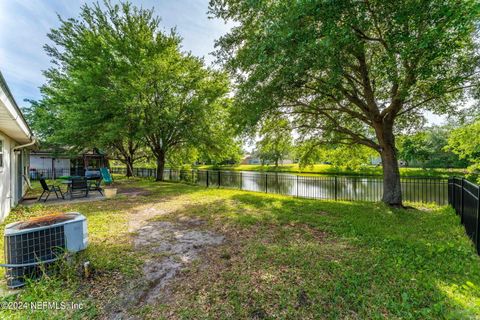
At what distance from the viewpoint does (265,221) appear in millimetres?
5277

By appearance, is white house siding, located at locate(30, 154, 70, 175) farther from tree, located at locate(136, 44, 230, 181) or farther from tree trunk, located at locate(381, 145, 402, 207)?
tree trunk, located at locate(381, 145, 402, 207)

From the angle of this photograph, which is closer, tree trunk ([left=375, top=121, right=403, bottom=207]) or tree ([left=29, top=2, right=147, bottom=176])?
tree trunk ([left=375, top=121, right=403, bottom=207])

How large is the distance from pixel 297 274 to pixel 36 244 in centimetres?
334

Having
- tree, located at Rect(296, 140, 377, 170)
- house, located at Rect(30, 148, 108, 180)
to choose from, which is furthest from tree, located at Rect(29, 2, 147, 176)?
tree, located at Rect(296, 140, 377, 170)

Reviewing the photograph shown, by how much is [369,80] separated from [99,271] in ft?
27.4

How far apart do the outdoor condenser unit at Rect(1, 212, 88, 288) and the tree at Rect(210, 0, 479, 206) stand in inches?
188

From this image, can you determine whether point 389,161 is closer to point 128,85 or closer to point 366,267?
point 366,267

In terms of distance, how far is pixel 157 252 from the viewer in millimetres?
3508

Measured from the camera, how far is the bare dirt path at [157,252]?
7.59ft

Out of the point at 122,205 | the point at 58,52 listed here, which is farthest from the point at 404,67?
the point at 58,52

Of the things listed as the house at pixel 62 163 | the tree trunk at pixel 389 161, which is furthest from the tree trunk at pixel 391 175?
the house at pixel 62 163

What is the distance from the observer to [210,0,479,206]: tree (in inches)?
148

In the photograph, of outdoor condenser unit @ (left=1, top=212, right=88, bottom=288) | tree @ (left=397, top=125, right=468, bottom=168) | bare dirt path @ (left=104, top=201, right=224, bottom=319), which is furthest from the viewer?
tree @ (left=397, top=125, right=468, bottom=168)

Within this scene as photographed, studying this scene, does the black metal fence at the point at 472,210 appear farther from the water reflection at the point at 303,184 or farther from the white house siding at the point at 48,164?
the white house siding at the point at 48,164
